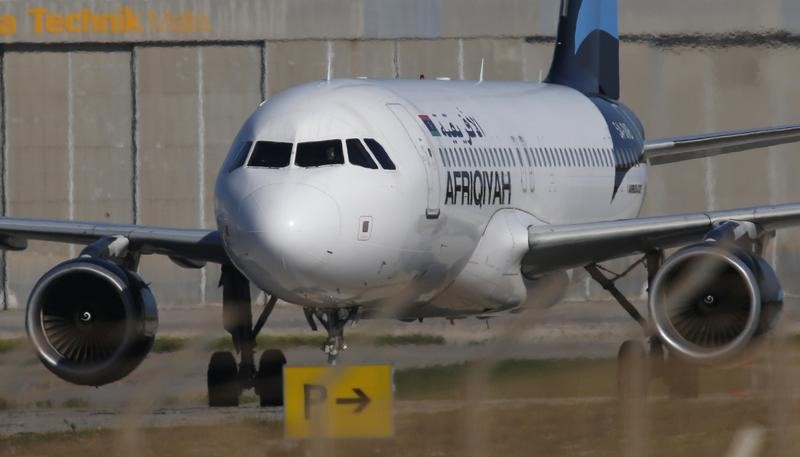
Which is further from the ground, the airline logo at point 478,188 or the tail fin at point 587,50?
the tail fin at point 587,50

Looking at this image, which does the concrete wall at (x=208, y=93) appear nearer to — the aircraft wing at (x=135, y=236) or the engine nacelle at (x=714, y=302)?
the aircraft wing at (x=135, y=236)

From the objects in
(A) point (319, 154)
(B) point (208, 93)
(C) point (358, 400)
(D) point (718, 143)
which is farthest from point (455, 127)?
(B) point (208, 93)

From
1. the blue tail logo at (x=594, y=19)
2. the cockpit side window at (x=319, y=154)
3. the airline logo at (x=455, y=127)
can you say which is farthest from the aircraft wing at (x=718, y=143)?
the cockpit side window at (x=319, y=154)

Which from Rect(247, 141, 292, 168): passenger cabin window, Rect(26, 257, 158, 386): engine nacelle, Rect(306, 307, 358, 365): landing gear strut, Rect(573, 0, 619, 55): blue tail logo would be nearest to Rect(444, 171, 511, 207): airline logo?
Rect(306, 307, 358, 365): landing gear strut

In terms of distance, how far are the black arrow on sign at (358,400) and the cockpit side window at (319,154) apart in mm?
4439

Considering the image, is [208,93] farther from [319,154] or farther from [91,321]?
[319,154]

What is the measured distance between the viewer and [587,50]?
26.8 m

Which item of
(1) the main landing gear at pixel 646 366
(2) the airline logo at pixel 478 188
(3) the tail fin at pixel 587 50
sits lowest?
(1) the main landing gear at pixel 646 366

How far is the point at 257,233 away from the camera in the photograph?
14938 mm

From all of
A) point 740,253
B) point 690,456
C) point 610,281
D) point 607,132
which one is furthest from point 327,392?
point 607,132

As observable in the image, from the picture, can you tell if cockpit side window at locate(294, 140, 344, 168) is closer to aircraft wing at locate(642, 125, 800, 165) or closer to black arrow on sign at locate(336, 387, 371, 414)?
black arrow on sign at locate(336, 387, 371, 414)

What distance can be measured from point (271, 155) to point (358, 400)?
476 centimetres

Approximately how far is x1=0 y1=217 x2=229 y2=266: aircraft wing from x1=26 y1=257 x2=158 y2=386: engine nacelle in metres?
0.83

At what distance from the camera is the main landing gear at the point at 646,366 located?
42.6 ft
